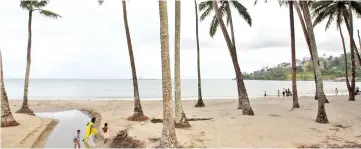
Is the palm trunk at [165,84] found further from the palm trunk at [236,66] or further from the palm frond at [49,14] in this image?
the palm frond at [49,14]

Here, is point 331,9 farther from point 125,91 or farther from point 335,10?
point 125,91

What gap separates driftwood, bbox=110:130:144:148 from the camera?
37.4 ft

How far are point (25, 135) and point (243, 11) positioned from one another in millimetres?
16740

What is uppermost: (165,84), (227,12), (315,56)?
(227,12)

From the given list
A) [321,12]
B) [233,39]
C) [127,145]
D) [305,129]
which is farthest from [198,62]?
[127,145]

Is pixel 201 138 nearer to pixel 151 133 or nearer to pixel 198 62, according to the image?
pixel 151 133

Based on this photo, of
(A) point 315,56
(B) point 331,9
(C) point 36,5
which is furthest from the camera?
(B) point 331,9

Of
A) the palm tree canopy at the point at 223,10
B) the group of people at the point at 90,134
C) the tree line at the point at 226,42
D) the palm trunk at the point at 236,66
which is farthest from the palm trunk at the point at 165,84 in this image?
the palm tree canopy at the point at 223,10

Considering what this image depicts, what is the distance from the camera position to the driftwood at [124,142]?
11414mm

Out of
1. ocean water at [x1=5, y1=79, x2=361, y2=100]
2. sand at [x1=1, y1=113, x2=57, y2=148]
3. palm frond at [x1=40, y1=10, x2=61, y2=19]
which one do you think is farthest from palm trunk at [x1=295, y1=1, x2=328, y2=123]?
ocean water at [x1=5, y1=79, x2=361, y2=100]

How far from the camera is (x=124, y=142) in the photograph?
1209cm

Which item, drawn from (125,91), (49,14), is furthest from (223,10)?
(125,91)

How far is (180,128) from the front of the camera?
1335 centimetres

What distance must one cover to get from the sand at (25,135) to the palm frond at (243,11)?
597 inches
